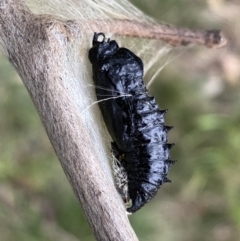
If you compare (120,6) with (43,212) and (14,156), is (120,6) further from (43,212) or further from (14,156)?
(43,212)

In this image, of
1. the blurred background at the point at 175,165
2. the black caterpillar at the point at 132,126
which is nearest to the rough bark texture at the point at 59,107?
the black caterpillar at the point at 132,126

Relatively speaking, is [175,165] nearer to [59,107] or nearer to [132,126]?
[132,126]

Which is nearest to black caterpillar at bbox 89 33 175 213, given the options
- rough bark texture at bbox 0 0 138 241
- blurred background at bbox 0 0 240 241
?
rough bark texture at bbox 0 0 138 241

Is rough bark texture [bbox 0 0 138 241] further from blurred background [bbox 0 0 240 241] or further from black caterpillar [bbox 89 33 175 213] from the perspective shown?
blurred background [bbox 0 0 240 241]

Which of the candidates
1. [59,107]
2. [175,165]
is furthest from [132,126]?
[175,165]

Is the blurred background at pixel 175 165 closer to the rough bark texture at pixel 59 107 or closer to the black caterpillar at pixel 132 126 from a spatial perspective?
the black caterpillar at pixel 132 126
